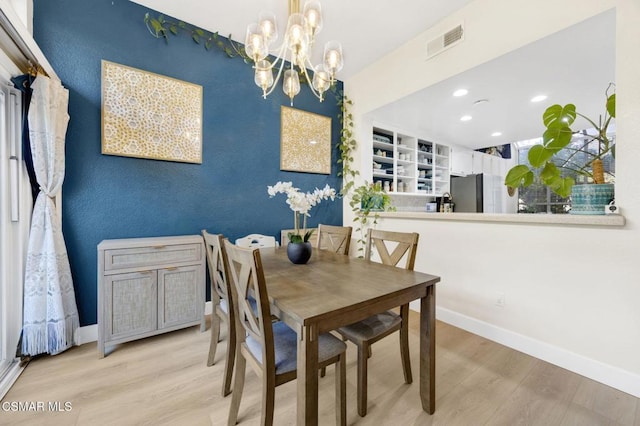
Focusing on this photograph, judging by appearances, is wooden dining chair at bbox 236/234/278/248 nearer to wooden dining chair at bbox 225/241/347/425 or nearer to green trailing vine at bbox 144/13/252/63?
wooden dining chair at bbox 225/241/347/425

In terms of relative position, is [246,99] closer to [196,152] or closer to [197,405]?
[196,152]

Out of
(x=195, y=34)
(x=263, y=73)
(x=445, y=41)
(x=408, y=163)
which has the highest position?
(x=195, y=34)

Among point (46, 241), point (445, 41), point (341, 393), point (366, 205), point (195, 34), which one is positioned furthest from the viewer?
point (366, 205)

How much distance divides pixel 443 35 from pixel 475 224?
5.88ft

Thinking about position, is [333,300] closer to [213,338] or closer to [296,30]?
[213,338]

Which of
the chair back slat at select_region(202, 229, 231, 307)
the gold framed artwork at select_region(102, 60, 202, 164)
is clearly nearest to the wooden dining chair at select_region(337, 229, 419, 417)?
the chair back slat at select_region(202, 229, 231, 307)

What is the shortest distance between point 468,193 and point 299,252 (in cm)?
407

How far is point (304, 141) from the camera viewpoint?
3.37m

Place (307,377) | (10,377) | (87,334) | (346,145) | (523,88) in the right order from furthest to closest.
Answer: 1. (346,145)
2. (523,88)
3. (87,334)
4. (10,377)
5. (307,377)

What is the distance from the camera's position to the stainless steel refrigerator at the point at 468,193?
14.7 ft

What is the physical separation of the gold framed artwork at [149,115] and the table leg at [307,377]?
7.39 feet

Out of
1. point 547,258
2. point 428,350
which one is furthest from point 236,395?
point 547,258

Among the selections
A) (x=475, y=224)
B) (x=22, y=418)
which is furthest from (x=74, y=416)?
(x=475, y=224)

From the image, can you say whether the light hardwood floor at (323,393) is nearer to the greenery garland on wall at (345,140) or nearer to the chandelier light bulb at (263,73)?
the greenery garland on wall at (345,140)
